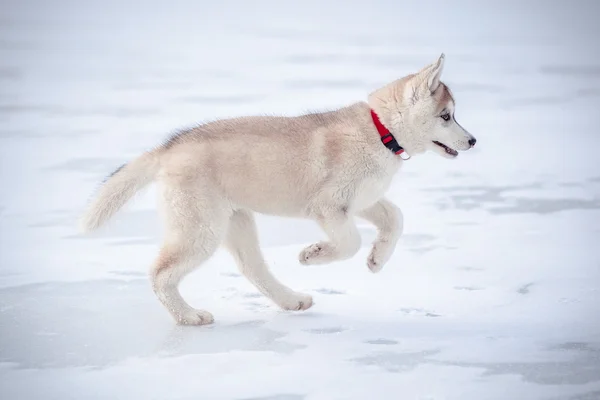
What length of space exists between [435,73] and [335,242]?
3.72 ft

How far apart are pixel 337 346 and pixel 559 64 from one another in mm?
11759

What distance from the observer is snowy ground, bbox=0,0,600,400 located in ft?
15.6

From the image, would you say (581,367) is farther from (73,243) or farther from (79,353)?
(73,243)

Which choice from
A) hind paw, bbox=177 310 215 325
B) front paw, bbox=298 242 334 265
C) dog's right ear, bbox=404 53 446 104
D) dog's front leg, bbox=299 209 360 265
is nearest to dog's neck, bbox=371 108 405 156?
dog's right ear, bbox=404 53 446 104

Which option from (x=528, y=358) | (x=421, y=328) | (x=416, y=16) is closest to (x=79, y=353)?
(x=421, y=328)

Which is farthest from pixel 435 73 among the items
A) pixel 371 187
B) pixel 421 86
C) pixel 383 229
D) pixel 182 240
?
pixel 182 240

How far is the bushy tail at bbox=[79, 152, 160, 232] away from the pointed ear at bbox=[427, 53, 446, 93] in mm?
1659

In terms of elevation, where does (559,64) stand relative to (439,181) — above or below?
above

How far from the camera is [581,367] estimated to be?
4742 mm

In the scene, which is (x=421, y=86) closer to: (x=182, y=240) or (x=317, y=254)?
(x=317, y=254)

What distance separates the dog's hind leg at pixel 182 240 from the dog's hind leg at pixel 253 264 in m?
0.38

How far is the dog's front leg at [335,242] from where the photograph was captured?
18.4 ft

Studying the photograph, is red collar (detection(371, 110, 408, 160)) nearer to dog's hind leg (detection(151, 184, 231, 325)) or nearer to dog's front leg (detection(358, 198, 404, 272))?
dog's front leg (detection(358, 198, 404, 272))

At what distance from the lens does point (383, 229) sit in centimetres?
596
